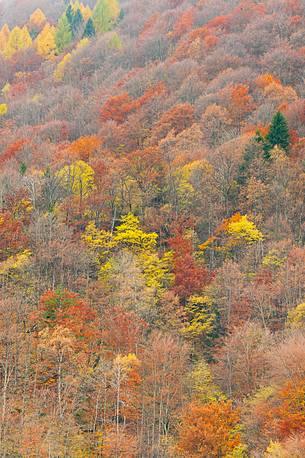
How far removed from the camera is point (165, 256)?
5959 cm

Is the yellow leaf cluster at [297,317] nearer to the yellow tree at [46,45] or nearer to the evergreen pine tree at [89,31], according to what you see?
the evergreen pine tree at [89,31]

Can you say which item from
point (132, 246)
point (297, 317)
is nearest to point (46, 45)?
point (132, 246)

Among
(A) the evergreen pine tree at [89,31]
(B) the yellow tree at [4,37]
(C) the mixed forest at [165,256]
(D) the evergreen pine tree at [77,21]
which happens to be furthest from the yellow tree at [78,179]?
(B) the yellow tree at [4,37]

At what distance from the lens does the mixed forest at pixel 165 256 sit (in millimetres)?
40219

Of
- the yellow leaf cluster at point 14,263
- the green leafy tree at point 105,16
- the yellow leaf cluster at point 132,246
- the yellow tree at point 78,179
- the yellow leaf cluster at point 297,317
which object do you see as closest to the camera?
the yellow leaf cluster at point 297,317

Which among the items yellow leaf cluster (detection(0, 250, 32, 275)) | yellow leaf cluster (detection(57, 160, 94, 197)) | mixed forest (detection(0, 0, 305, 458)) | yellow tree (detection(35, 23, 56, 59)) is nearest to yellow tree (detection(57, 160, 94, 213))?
yellow leaf cluster (detection(57, 160, 94, 197))

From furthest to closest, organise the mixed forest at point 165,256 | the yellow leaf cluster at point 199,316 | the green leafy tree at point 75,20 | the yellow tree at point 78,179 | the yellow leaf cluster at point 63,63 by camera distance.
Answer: the green leafy tree at point 75,20
the yellow leaf cluster at point 63,63
the yellow tree at point 78,179
the yellow leaf cluster at point 199,316
the mixed forest at point 165,256

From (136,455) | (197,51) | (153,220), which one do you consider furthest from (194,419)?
(197,51)

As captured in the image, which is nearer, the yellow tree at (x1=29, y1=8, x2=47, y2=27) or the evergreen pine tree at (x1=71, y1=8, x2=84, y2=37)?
the evergreen pine tree at (x1=71, y1=8, x2=84, y2=37)

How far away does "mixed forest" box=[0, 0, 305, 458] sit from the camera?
4022 centimetres

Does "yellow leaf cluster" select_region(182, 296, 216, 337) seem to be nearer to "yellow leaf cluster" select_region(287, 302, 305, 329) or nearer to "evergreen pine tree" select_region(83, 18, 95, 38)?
"yellow leaf cluster" select_region(287, 302, 305, 329)

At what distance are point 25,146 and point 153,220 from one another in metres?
30.7

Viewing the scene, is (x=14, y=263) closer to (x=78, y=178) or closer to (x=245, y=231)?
(x=78, y=178)

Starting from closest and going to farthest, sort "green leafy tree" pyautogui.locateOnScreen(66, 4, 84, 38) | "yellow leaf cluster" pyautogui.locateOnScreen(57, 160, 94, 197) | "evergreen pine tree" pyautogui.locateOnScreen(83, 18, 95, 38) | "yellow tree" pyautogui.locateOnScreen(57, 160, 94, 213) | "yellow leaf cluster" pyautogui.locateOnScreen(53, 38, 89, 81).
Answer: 1. "yellow tree" pyautogui.locateOnScreen(57, 160, 94, 213)
2. "yellow leaf cluster" pyautogui.locateOnScreen(57, 160, 94, 197)
3. "yellow leaf cluster" pyautogui.locateOnScreen(53, 38, 89, 81)
4. "evergreen pine tree" pyautogui.locateOnScreen(83, 18, 95, 38)
5. "green leafy tree" pyautogui.locateOnScreen(66, 4, 84, 38)
